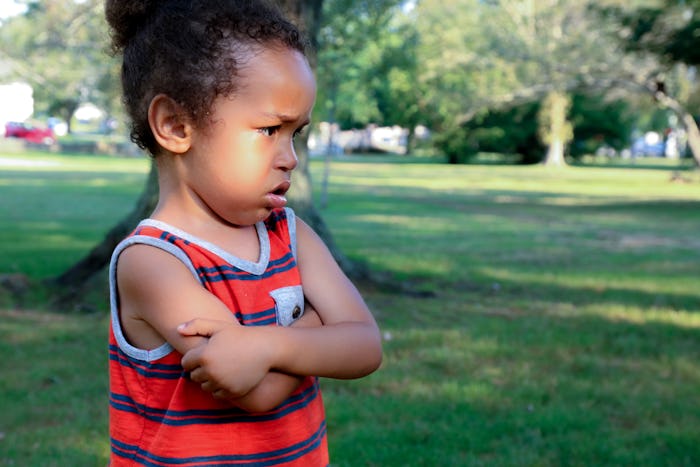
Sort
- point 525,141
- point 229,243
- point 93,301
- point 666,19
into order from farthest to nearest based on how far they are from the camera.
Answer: point 525,141, point 666,19, point 93,301, point 229,243

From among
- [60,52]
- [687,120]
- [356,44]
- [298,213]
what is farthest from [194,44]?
[60,52]

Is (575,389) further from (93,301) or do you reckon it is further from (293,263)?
(93,301)

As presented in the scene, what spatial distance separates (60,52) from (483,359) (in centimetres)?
3413

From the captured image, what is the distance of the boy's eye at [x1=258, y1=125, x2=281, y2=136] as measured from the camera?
1.87 meters

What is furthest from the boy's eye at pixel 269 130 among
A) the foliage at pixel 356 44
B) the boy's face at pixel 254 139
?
the foliage at pixel 356 44

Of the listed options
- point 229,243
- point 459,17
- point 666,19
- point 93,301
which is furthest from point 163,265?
point 459,17

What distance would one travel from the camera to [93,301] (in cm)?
774

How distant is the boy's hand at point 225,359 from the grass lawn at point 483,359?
2.57m

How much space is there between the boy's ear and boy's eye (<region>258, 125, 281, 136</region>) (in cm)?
15

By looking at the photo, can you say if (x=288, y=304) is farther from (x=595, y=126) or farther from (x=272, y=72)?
(x=595, y=126)

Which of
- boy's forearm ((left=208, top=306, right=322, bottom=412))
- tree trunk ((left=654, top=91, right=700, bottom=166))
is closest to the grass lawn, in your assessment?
boy's forearm ((left=208, top=306, right=322, bottom=412))

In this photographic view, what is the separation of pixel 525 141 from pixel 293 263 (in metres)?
61.7

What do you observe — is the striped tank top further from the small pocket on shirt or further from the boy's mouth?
the boy's mouth

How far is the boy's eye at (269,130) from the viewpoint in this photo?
1.87 m
